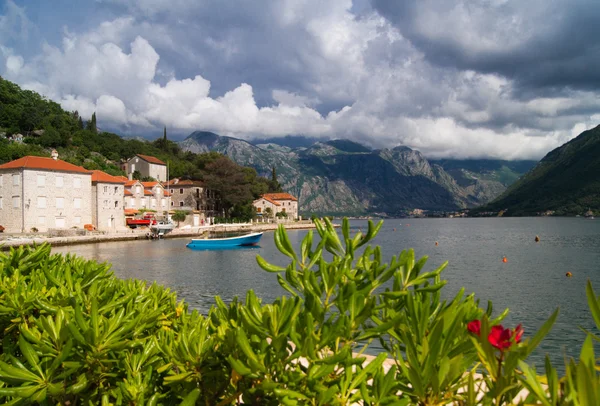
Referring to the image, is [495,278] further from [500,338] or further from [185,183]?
[185,183]

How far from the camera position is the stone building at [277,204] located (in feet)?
Result: 325

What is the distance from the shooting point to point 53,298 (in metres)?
3.48

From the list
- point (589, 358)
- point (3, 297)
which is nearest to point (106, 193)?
point (3, 297)

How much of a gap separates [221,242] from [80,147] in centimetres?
5510

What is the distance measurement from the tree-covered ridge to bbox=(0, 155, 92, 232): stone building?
2452cm

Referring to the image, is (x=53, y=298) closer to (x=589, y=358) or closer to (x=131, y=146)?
(x=589, y=358)

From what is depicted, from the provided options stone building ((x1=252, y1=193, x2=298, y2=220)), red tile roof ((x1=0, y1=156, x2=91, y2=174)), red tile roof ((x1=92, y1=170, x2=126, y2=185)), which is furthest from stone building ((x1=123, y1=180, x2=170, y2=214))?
stone building ((x1=252, y1=193, x2=298, y2=220))

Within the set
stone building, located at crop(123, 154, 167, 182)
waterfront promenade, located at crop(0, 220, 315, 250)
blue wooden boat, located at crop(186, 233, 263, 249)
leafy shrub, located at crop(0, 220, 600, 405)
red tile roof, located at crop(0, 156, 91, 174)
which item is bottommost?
blue wooden boat, located at crop(186, 233, 263, 249)

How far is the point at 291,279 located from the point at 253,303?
0.26 m

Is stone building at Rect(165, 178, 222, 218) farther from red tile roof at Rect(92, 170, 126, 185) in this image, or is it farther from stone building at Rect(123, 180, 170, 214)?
red tile roof at Rect(92, 170, 126, 185)

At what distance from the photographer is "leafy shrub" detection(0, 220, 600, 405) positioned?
5.67 feet

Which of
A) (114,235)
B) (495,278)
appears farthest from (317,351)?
(114,235)

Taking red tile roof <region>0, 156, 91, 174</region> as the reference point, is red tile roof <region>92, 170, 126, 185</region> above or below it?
below

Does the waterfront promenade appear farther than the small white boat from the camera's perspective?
No
